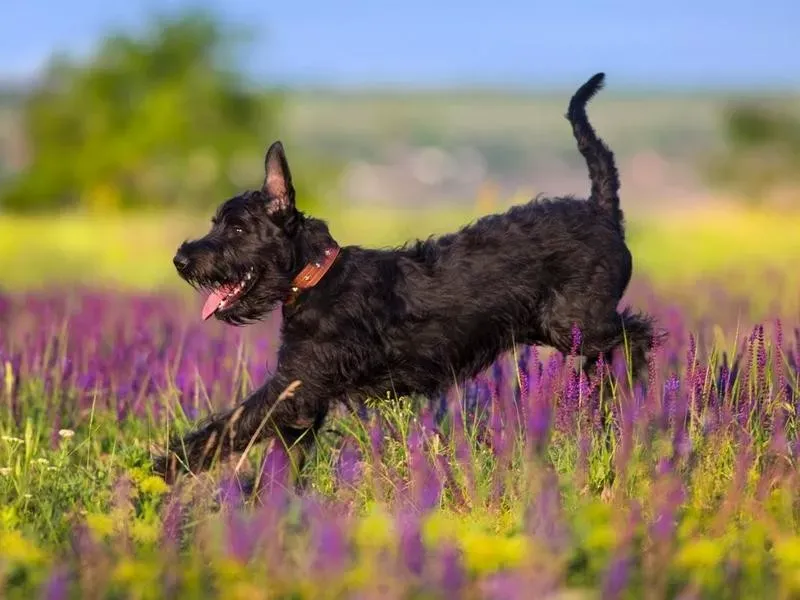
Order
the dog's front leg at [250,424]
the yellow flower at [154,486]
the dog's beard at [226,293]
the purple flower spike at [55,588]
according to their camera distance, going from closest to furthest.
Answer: the purple flower spike at [55,588]
the yellow flower at [154,486]
the dog's front leg at [250,424]
the dog's beard at [226,293]

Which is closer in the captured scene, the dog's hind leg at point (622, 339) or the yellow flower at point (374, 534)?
the yellow flower at point (374, 534)

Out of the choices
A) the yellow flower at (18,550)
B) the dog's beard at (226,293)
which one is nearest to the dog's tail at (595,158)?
the dog's beard at (226,293)

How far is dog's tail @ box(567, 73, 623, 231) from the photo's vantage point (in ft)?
18.9

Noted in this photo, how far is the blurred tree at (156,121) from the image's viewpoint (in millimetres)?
38000

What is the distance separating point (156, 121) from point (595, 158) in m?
33.0

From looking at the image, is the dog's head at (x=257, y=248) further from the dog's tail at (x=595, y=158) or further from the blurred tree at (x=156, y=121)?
the blurred tree at (x=156, y=121)

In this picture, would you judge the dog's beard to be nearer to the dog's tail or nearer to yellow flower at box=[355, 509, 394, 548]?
the dog's tail

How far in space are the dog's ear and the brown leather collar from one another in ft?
0.78

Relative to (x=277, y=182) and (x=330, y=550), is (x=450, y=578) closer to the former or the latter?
(x=330, y=550)

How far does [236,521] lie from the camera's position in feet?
10.6

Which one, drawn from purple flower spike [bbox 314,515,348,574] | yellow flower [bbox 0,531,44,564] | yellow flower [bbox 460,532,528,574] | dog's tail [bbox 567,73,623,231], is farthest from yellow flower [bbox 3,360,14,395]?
yellow flower [bbox 460,532,528,574]

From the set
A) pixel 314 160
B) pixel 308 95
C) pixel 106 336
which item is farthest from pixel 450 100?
pixel 106 336

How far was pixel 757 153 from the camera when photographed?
1656 inches

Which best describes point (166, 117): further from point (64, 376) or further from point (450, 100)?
point (450, 100)
